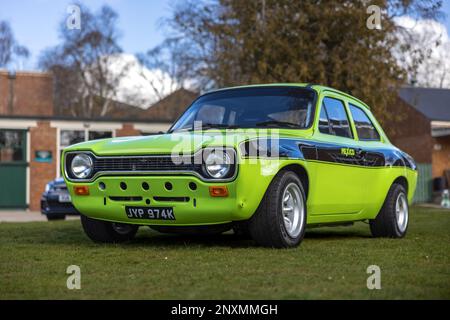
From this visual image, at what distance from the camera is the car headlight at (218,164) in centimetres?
614

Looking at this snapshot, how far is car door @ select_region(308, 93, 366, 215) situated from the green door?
66.9 feet

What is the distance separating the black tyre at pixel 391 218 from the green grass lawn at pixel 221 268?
1.22ft

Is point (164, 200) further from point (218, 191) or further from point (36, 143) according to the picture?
point (36, 143)

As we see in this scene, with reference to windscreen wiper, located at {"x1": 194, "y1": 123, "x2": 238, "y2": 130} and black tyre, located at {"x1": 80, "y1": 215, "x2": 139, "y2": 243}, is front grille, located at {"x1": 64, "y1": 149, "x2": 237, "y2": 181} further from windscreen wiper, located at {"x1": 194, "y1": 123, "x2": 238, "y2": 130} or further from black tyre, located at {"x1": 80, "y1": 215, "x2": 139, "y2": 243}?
windscreen wiper, located at {"x1": 194, "y1": 123, "x2": 238, "y2": 130}

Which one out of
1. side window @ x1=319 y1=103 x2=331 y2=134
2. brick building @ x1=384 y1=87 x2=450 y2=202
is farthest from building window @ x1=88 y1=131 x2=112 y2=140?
side window @ x1=319 y1=103 x2=331 y2=134

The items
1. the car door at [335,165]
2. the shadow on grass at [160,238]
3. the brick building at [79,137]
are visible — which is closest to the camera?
the car door at [335,165]

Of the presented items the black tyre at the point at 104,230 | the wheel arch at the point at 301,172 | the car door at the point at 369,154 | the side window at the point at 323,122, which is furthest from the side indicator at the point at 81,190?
the car door at the point at 369,154

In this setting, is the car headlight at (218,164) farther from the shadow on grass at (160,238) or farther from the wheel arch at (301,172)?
the shadow on grass at (160,238)

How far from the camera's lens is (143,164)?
6484 mm

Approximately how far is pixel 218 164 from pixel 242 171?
0.72ft

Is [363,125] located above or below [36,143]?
above

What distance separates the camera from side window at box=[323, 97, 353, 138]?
7.79m

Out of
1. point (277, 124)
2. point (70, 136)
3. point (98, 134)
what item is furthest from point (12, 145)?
point (277, 124)
